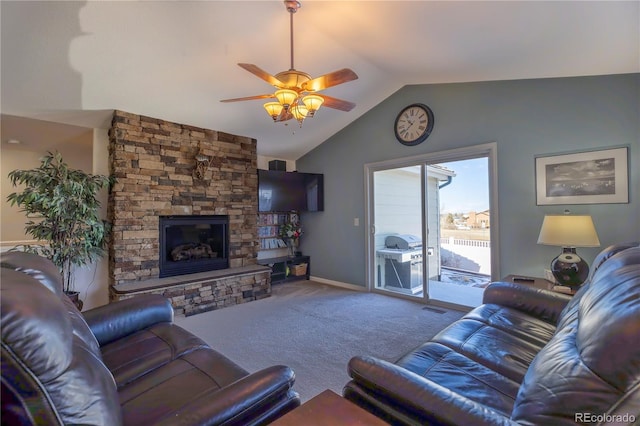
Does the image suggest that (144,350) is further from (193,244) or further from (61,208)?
(193,244)

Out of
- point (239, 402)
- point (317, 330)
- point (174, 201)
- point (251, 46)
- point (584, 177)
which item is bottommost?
point (317, 330)

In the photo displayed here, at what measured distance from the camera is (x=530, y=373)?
3.44 ft

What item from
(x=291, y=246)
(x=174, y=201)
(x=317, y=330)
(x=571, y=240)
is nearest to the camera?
(x=571, y=240)

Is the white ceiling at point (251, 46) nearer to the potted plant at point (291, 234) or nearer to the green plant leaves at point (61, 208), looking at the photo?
the green plant leaves at point (61, 208)

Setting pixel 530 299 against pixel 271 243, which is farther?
pixel 271 243

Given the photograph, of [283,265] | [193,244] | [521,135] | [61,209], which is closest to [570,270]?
[521,135]

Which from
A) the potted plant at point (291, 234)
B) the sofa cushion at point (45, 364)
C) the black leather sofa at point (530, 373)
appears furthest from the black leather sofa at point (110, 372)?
the potted plant at point (291, 234)

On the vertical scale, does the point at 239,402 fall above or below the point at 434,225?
below

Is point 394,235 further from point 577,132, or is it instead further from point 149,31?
point 149,31

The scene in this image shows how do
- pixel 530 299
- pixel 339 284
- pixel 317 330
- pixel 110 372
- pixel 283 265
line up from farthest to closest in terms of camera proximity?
pixel 283 265 < pixel 339 284 < pixel 317 330 < pixel 530 299 < pixel 110 372

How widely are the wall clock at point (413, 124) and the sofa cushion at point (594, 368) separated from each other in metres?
3.06

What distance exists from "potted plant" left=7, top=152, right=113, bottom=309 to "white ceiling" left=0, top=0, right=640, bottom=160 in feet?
2.41

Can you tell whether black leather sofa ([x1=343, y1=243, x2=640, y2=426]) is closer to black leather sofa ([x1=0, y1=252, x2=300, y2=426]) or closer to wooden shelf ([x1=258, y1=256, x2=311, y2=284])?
black leather sofa ([x1=0, y1=252, x2=300, y2=426])

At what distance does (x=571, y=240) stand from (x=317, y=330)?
242 centimetres
